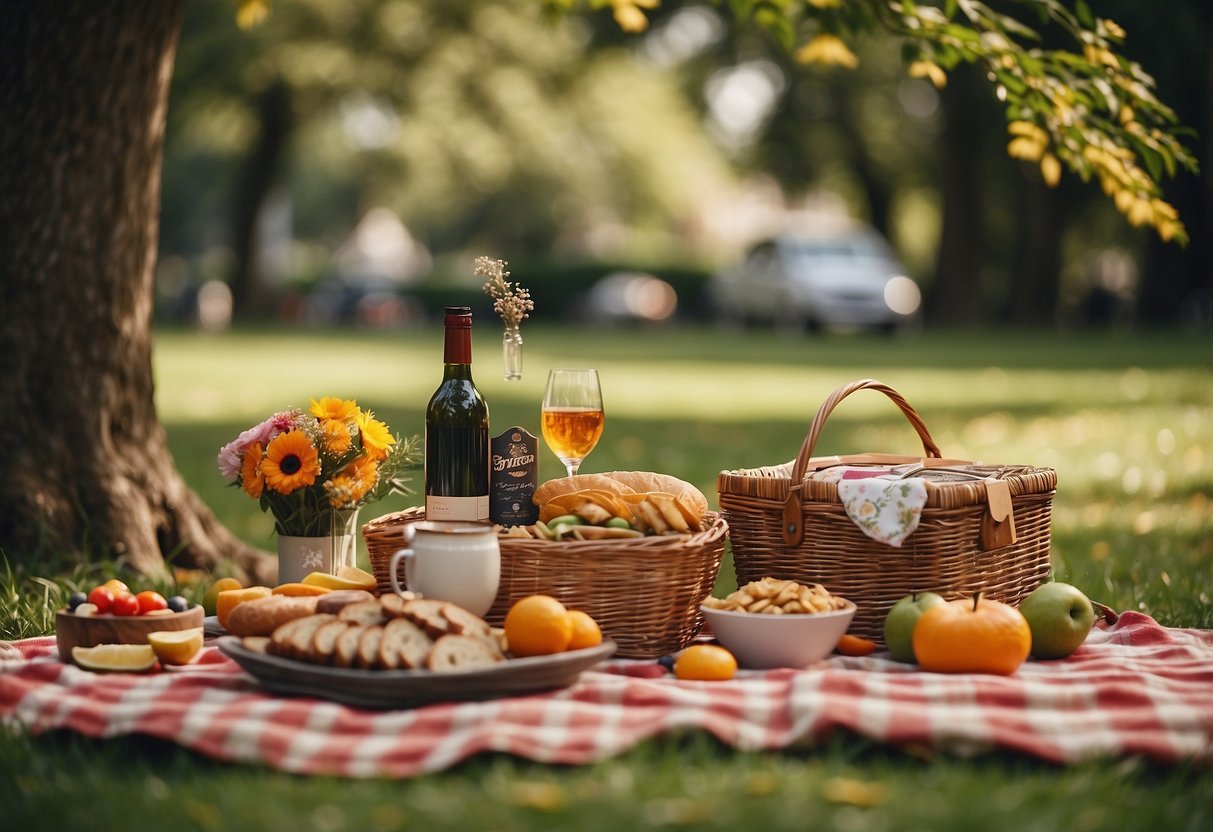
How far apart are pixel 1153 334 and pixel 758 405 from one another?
Result: 37.5 ft

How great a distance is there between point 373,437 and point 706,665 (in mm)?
1274

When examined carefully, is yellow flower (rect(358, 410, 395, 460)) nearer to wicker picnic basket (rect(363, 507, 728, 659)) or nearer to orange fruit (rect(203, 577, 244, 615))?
wicker picnic basket (rect(363, 507, 728, 659))

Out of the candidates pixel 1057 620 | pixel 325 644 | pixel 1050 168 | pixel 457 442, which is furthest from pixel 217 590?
pixel 1050 168

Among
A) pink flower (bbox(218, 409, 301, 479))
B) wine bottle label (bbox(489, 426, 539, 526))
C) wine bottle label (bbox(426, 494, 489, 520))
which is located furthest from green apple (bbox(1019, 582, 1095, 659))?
pink flower (bbox(218, 409, 301, 479))

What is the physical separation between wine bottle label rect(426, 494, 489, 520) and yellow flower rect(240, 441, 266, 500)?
0.51 m

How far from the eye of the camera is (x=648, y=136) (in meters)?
33.0

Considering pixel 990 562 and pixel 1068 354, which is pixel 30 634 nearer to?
pixel 990 562

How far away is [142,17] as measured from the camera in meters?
5.02

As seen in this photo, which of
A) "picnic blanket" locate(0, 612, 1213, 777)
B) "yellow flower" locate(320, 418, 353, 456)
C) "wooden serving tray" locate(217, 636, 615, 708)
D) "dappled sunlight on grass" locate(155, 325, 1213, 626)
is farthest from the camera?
"dappled sunlight on grass" locate(155, 325, 1213, 626)

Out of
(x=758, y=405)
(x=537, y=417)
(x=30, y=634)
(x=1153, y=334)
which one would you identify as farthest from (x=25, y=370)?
(x=1153, y=334)

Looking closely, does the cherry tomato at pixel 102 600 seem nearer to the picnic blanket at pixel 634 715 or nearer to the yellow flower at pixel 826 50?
the picnic blanket at pixel 634 715

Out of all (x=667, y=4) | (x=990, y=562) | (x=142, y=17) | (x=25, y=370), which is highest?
(x=667, y=4)

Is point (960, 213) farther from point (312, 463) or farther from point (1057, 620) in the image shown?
point (312, 463)

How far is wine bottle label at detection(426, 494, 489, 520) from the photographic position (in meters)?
3.88
